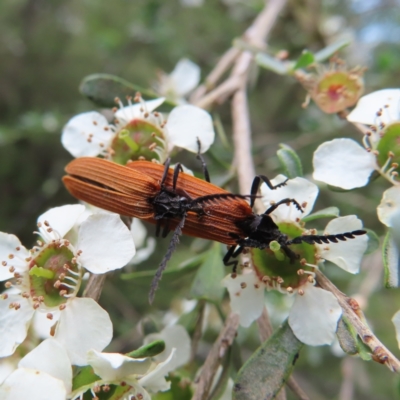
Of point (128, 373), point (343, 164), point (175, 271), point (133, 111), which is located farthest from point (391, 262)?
point (133, 111)

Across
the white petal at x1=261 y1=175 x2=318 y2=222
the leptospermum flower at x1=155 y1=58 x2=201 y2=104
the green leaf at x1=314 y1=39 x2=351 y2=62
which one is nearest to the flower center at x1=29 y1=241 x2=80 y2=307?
the white petal at x1=261 y1=175 x2=318 y2=222

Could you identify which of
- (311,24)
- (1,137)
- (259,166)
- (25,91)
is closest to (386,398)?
(259,166)

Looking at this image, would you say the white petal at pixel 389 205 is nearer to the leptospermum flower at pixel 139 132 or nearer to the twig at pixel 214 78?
the leptospermum flower at pixel 139 132

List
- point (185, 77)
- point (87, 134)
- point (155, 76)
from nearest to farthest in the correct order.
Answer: point (87, 134) → point (185, 77) → point (155, 76)

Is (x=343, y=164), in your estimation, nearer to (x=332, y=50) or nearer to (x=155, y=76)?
(x=332, y=50)

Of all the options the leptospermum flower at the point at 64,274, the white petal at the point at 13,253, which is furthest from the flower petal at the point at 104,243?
the white petal at the point at 13,253

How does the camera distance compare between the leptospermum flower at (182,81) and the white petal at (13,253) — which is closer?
the white petal at (13,253)
